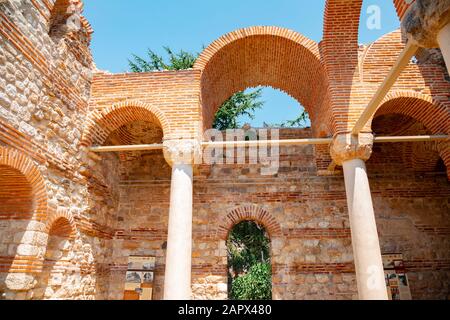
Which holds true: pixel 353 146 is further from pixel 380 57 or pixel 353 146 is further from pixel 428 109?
pixel 380 57

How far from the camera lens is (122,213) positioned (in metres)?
8.40

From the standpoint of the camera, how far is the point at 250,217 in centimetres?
805

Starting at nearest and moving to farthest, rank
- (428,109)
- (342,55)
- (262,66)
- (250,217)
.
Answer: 1. (428,109)
2. (342,55)
3. (262,66)
4. (250,217)

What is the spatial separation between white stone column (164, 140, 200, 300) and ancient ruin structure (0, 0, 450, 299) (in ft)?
0.09

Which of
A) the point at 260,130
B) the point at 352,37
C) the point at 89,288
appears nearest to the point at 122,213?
the point at 89,288

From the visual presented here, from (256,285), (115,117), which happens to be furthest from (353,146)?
(256,285)

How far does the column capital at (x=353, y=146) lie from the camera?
5.86 meters

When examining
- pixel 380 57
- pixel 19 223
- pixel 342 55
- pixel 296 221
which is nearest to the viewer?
pixel 19 223

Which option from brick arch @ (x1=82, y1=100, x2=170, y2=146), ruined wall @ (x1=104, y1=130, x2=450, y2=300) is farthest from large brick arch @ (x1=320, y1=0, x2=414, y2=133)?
brick arch @ (x1=82, y1=100, x2=170, y2=146)

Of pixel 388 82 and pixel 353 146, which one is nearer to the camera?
pixel 388 82

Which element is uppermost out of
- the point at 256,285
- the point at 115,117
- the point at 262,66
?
the point at 262,66

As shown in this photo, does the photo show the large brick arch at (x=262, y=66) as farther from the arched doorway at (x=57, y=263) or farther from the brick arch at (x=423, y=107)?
the arched doorway at (x=57, y=263)

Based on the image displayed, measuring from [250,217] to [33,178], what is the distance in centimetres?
498
